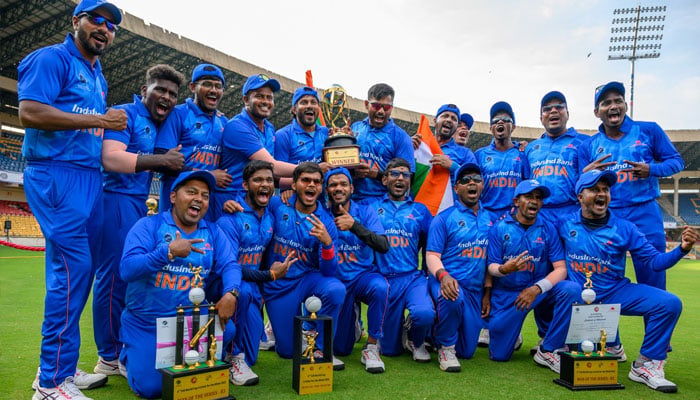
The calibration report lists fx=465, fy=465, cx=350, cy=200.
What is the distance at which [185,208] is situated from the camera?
11.6 feet

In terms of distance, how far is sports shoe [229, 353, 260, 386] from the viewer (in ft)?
12.0

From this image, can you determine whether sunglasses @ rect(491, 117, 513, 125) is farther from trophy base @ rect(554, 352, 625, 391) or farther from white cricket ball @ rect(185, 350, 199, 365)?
white cricket ball @ rect(185, 350, 199, 365)

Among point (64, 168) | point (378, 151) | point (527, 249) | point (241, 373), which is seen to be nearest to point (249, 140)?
point (378, 151)

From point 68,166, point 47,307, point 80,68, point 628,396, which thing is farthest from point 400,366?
point 80,68

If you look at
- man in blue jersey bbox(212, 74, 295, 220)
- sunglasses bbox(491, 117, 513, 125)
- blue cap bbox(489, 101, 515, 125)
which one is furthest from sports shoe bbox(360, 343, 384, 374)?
blue cap bbox(489, 101, 515, 125)

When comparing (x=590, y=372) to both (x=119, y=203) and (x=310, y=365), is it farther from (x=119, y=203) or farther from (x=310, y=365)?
(x=119, y=203)

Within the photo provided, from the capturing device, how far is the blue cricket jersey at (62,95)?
313cm

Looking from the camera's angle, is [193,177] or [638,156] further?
[638,156]

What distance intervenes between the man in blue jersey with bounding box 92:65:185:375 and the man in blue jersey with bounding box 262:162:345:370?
3.60 feet

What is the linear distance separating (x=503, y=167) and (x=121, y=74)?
26.1 metres

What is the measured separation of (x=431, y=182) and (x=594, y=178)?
224 centimetres

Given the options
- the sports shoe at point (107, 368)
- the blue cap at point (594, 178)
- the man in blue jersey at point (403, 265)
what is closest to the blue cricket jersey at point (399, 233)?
the man in blue jersey at point (403, 265)

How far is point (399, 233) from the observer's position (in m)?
4.80

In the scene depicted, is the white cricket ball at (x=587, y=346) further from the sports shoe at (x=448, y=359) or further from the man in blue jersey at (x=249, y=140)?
the man in blue jersey at (x=249, y=140)
